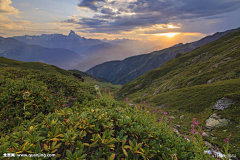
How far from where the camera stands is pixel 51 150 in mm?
3191

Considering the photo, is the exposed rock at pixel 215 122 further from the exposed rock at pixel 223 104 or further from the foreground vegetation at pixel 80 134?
the foreground vegetation at pixel 80 134

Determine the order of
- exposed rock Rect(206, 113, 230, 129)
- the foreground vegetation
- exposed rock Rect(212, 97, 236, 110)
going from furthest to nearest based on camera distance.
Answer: exposed rock Rect(212, 97, 236, 110), exposed rock Rect(206, 113, 230, 129), the foreground vegetation

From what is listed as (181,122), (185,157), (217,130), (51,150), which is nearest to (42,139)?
(51,150)

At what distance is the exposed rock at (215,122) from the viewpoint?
42.7 ft

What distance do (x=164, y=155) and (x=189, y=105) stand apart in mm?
20250

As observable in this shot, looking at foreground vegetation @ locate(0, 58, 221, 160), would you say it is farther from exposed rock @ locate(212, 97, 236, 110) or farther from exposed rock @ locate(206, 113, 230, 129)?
exposed rock @ locate(212, 97, 236, 110)

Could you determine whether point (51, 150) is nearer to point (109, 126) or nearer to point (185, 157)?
point (109, 126)

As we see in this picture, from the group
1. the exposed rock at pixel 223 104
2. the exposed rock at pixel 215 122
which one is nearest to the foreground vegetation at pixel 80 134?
the exposed rock at pixel 215 122

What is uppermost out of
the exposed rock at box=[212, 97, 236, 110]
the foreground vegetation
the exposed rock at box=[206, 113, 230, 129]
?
the foreground vegetation

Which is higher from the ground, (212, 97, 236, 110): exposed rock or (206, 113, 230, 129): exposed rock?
(212, 97, 236, 110): exposed rock

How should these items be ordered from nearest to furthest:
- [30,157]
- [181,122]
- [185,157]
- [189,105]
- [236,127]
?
[30,157], [185,157], [236,127], [181,122], [189,105]

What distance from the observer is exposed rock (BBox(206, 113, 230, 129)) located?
42.7 ft

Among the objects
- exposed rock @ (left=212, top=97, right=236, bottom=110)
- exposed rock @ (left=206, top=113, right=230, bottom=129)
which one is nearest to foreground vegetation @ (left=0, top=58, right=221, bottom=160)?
exposed rock @ (left=206, top=113, right=230, bottom=129)

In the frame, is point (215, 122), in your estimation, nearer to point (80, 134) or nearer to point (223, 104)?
point (223, 104)
